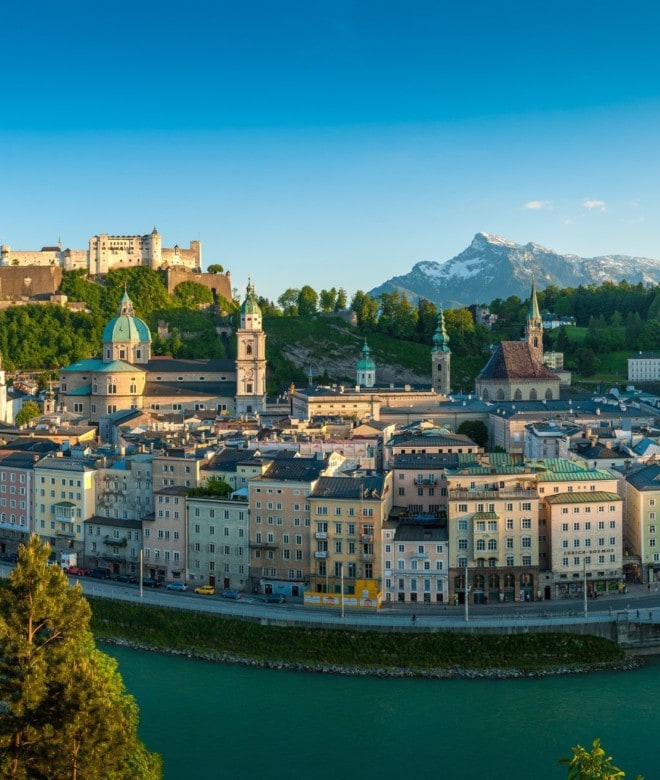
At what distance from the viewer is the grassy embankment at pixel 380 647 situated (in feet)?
79.8

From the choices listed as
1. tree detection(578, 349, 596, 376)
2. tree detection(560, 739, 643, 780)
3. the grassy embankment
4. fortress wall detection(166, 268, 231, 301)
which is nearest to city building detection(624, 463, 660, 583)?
the grassy embankment

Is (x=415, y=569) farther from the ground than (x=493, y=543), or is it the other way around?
(x=493, y=543)

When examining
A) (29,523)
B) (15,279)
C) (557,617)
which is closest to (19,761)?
(557,617)

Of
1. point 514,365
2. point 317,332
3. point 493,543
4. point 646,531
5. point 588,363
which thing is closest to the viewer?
point 493,543

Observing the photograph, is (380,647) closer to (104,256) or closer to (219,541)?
(219,541)

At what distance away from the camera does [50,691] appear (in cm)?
1360

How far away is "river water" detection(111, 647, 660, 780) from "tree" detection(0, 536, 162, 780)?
6094 mm

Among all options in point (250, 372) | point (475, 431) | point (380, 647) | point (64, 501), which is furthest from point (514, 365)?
point (380, 647)

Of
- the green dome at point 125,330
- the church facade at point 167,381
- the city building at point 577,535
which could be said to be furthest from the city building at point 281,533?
the green dome at point 125,330

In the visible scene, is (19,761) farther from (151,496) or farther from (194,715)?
(151,496)

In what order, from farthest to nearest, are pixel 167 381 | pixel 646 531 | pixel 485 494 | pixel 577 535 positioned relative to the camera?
pixel 167 381 < pixel 646 531 < pixel 577 535 < pixel 485 494

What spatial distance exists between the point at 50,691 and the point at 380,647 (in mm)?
12295

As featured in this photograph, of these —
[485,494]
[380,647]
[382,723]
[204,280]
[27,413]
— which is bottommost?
[382,723]

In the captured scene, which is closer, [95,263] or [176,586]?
[176,586]
